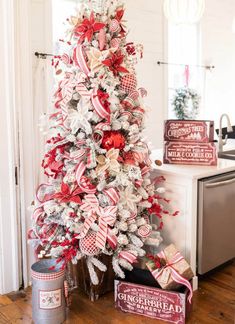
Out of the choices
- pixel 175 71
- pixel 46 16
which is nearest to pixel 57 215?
pixel 46 16

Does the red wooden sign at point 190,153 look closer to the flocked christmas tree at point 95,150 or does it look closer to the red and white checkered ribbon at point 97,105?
the flocked christmas tree at point 95,150

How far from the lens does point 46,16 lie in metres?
3.26

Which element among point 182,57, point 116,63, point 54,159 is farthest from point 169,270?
point 182,57

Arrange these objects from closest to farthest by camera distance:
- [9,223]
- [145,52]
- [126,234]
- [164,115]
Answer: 1. [126,234]
2. [9,223]
3. [145,52]
4. [164,115]

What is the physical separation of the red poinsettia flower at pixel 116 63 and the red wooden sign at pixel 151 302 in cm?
129

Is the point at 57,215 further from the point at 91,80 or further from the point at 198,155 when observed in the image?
the point at 198,155

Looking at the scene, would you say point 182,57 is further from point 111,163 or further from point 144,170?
point 111,163

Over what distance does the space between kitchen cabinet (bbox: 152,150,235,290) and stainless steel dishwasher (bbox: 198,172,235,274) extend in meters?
0.03

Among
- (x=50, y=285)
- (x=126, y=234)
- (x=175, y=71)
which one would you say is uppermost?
(x=175, y=71)

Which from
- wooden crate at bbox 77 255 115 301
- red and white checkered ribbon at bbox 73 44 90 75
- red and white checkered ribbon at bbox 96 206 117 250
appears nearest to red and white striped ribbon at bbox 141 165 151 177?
red and white checkered ribbon at bbox 96 206 117 250

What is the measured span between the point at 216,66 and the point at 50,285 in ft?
15.2

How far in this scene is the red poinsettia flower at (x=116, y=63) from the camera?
2246 mm

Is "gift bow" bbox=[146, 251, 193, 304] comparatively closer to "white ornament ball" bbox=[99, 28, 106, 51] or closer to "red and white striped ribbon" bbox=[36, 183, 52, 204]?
"red and white striped ribbon" bbox=[36, 183, 52, 204]

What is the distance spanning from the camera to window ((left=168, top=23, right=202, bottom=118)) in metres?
5.21
